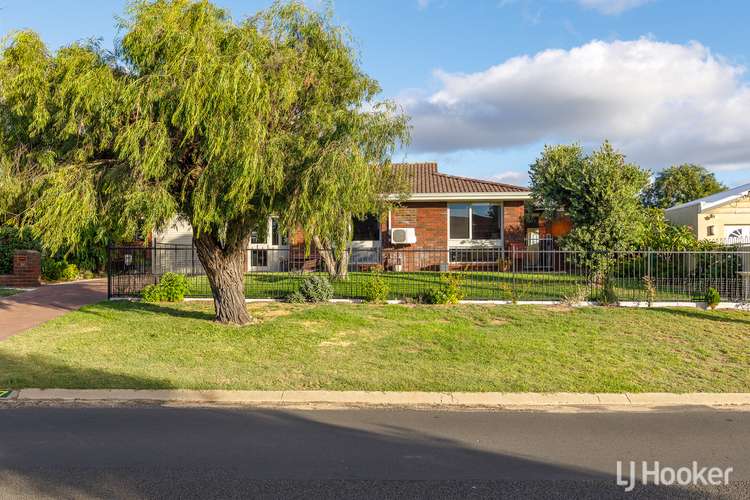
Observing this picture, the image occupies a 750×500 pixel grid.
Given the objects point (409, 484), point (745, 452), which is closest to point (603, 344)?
point (745, 452)

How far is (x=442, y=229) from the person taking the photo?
23.3 m

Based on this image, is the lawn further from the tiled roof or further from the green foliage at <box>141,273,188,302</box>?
the tiled roof

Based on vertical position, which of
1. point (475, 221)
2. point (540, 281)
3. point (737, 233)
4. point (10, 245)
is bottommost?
point (540, 281)

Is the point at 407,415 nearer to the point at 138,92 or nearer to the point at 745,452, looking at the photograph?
the point at 745,452

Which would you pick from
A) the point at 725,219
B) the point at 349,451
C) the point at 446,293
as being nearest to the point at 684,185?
the point at 725,219

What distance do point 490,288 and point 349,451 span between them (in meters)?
10.2

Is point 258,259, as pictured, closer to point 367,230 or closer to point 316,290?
point 367,230

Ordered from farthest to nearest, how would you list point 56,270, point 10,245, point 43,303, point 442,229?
point 442,229 → point 10,245 → point 56,270 → point 43,303

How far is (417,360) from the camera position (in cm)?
864

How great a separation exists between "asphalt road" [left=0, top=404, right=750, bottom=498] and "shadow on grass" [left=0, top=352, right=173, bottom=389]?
70 cm

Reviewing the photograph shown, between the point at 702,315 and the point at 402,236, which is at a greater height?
the point at 402,236

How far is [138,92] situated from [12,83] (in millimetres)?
2051

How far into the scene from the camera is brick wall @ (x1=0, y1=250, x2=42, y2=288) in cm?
1742

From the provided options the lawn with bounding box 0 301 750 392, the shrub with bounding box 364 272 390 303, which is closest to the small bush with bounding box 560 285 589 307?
the lawn with bounding box 0 301 750 392
